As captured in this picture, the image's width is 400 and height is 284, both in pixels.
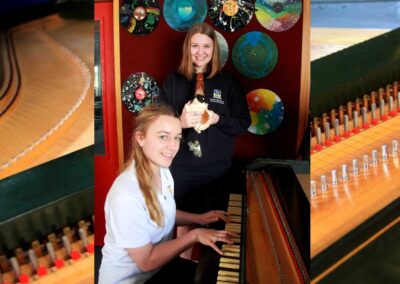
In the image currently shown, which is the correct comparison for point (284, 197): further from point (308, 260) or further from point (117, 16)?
point (117, 16)

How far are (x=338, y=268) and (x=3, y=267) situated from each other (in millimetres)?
883

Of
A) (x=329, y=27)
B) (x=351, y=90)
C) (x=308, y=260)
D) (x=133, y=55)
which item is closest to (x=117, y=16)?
(x=133, y=55)

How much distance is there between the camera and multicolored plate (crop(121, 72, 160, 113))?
135 cm

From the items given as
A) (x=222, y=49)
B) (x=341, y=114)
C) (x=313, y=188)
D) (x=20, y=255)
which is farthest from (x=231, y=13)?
(x=20, y=255)

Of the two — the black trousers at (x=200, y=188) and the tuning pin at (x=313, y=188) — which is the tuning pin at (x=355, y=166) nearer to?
the tuning pin at (x=313, y=188)

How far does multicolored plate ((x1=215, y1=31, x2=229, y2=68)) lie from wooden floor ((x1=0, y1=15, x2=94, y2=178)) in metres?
0.34

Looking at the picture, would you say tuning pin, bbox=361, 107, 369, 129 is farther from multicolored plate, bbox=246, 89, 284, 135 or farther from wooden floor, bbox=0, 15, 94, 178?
wooden floor, bbox=0, 15, 94, 178

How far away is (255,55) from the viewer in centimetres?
136

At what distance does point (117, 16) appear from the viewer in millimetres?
1313

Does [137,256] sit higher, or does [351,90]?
[351,90]

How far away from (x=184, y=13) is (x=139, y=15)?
0.12 m

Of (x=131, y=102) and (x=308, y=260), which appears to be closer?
(x=308, y=260)

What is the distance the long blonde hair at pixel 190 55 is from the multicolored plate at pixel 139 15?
10cm

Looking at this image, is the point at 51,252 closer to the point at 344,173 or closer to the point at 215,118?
the point at 215,118
